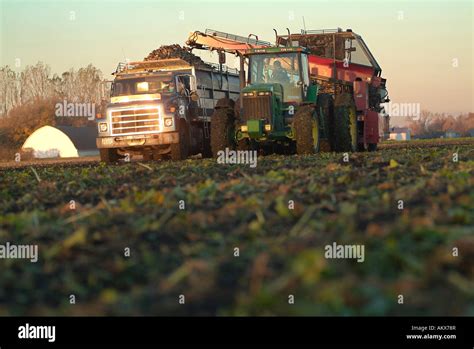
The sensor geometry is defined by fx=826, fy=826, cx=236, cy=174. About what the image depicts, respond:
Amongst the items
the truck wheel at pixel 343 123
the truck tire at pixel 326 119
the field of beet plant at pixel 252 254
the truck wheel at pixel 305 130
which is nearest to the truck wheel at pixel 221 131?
the truck wheel at pixel 305 130

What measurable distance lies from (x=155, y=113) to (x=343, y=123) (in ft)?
17.3

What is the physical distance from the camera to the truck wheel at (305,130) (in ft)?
67.5

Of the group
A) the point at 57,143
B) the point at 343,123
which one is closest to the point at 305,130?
the point at 343,123

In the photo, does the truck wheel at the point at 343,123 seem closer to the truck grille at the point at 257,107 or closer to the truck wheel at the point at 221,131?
the truck grille at the point at 257,107

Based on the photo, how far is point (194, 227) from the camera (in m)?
6.95

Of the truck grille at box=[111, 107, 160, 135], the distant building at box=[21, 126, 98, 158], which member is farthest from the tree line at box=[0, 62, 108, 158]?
the truck grille at box=[111, 107, 160, 135]

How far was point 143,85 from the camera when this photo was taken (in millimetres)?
24078

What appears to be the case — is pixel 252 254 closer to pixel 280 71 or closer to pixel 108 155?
pixel 280 71

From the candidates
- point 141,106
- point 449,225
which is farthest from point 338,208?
point 141,106

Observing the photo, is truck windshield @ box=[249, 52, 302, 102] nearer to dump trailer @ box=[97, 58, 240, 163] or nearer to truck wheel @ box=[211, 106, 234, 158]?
truck wheel @ box=[211, 106, 234, 158]

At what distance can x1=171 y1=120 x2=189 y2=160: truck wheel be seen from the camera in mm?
23094

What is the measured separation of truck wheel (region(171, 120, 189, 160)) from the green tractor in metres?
1.54

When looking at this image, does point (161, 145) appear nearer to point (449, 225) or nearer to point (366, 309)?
point (449, 225)

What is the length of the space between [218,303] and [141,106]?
19.1 m
